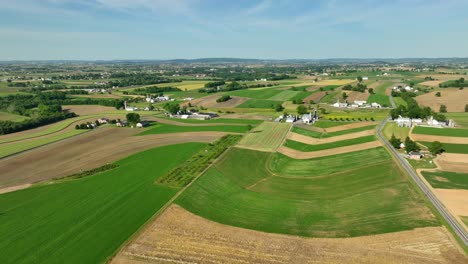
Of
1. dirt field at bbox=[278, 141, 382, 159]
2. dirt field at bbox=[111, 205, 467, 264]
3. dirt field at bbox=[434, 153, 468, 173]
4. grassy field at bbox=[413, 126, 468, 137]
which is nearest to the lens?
dirt field at bbox=[111, 205, 467, 264]

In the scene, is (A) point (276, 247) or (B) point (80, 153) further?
(B) point (80, 153)

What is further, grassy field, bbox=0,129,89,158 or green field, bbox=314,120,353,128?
green field, bbox=314,120,353,128

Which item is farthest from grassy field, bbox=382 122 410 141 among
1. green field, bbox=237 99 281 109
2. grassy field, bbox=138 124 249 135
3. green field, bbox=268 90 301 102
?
green field, bbox=268 90 301 102

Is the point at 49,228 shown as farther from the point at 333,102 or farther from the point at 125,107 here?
the point at 333,102

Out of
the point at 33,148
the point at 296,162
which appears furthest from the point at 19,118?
the point at 296,162

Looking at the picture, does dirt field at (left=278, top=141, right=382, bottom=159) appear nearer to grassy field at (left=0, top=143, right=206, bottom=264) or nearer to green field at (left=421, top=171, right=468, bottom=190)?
green field at (left=421, top=171, right=468, bottom=190)

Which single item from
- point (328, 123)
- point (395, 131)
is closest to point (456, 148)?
point (395, 131)

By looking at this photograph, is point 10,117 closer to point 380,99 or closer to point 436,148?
point 436,148
